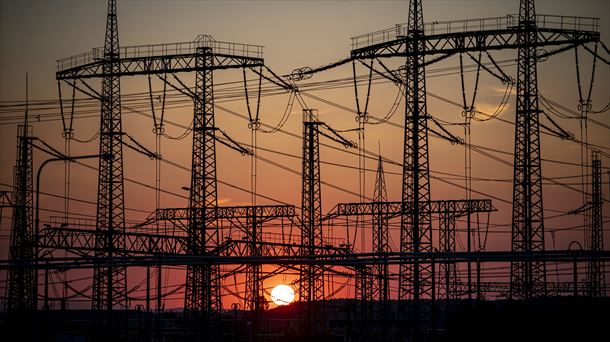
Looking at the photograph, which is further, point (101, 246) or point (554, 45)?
point (101, 246)

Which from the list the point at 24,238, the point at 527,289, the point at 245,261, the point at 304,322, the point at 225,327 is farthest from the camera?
the point at 225,327

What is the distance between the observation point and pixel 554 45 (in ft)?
136

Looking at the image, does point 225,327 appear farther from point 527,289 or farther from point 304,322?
point 527,289

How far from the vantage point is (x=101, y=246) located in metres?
50.3

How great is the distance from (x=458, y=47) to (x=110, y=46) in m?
19.6

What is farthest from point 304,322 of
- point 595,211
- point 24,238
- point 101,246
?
point 595,211

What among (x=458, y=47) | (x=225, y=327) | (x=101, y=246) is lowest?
(x=225, y=327)

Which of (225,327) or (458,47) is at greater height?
(458,47)

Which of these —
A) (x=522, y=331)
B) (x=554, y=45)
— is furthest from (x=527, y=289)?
(x=522, y=331)

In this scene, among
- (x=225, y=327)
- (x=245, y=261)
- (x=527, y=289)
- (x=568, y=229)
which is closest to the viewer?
(x=245, y=261)

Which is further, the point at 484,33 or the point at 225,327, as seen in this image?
the point at 225,327

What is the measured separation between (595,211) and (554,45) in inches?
1207

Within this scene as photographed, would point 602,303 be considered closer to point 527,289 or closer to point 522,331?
point 522,331

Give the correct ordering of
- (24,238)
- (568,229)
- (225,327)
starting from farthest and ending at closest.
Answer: (568,229), (225,327), (24,238)
